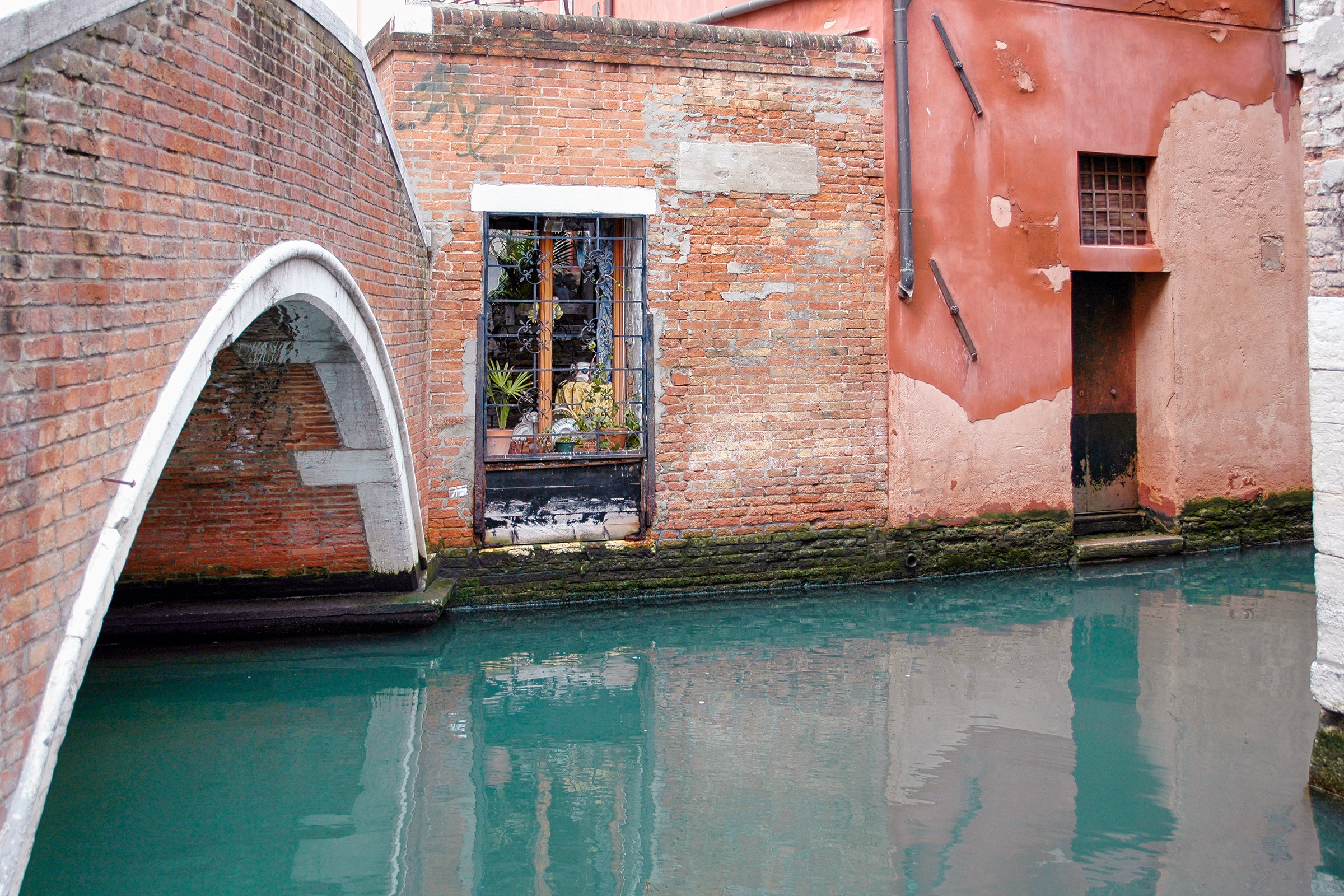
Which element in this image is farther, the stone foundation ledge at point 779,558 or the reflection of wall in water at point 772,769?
the stone foundation ledge at point 779,558

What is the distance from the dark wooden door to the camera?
9.00 meters

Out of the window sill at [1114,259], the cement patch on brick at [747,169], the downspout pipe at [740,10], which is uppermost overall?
the downspout pipe at [740,10]

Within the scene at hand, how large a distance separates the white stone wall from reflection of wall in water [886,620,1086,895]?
3.70 ft

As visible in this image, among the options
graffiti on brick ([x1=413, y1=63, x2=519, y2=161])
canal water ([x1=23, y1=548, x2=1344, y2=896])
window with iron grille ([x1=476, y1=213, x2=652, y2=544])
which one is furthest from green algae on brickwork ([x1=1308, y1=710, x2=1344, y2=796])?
graffiti on brick ([x1=413, y1=63, x2=519, y2=161])

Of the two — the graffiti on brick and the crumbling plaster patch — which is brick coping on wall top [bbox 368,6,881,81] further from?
the crumbling plaster patch

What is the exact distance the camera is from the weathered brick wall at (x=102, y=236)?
239 centimetres

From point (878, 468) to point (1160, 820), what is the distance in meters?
4.12

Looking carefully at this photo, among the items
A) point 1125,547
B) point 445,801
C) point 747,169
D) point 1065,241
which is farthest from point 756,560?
point 445,801

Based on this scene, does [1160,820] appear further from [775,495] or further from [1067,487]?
[1067,487]

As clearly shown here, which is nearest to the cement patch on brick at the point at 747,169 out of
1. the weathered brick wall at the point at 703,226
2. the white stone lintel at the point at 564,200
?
the weathered brick wall at the point at 703,226

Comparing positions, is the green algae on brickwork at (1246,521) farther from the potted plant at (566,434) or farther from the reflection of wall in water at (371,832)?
the reflection of wall in water at (371,832)

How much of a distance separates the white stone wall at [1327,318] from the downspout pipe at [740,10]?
17.1ft

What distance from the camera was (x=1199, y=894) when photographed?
3.47 metres

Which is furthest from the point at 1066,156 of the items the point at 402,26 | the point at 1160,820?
the point at 1160,820
